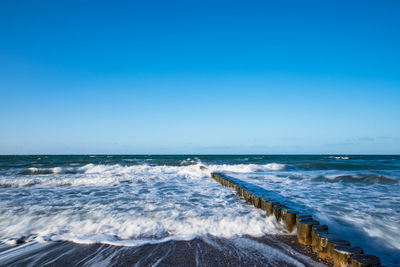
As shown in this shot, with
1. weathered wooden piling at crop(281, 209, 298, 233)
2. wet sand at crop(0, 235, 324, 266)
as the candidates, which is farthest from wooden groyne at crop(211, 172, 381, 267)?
wet sand at crop(0, 235, 324, 266)

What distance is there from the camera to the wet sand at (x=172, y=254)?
284cm

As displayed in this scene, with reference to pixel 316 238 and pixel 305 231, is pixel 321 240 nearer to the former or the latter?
pixel 316 238

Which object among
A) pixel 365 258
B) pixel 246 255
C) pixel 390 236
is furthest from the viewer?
pixel 390 236

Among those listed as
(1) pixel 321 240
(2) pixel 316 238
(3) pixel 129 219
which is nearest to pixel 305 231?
(2) pixel 316 238

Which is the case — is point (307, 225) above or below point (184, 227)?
above

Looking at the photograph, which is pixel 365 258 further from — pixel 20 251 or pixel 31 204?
pixel 31 204

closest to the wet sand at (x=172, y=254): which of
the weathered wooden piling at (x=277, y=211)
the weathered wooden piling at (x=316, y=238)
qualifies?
the weathered wooden piling at (x=316, y=238)

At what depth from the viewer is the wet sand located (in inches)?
112

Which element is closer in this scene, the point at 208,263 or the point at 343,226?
the point at 208,263

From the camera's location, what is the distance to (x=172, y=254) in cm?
307

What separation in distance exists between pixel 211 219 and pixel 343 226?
8.21ft

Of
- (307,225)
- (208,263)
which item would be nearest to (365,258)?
(307,225)

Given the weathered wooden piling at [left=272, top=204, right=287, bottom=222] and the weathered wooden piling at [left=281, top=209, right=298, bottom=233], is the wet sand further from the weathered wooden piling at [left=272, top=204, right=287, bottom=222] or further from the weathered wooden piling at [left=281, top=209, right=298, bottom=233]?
the weathered wooden piling at [left=272, top=204, right=287, bottom=222]

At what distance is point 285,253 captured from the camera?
3.08 meters
